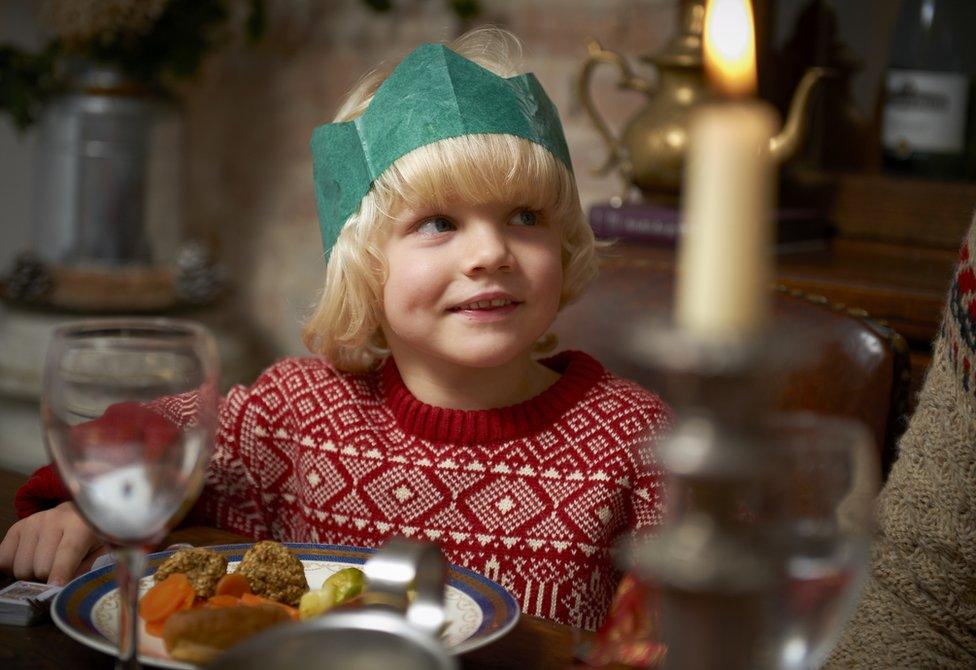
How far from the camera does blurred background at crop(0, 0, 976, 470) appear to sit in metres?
1.89

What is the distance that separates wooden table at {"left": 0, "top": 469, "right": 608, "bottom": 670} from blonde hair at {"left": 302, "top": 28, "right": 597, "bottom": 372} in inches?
18.2

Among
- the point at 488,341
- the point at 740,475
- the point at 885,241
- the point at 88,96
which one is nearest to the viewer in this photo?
the point at 740,475

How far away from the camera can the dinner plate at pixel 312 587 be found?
0.68 metres

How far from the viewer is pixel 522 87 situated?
1.16 metres

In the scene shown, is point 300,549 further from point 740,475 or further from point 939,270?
point 939,270

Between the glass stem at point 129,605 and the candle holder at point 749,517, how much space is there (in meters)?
0.26

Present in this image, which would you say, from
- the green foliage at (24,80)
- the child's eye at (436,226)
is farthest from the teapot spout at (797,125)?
the green foliage at (24,80)

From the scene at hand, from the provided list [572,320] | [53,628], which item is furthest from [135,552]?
[572,320]

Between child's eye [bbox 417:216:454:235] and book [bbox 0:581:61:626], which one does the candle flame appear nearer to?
book [bbox 0:581:61:626]

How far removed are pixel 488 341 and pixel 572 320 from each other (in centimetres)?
26

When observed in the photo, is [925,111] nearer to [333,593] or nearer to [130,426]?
[333,593]

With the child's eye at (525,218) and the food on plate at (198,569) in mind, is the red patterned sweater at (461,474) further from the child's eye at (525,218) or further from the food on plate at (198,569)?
the food on plate at (198,569)

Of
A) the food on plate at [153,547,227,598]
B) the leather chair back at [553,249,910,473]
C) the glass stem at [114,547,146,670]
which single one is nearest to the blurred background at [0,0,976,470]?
the leather chair back at [553,249,910,473]

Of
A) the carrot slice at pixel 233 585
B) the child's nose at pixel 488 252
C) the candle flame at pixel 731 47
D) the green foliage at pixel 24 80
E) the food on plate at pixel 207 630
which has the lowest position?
the carrot slice at pixel 233 585
